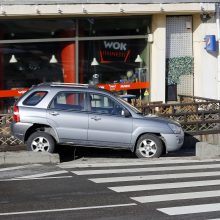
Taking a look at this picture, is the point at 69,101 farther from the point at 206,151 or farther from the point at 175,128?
the point at 206,151

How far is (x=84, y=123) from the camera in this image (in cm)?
1498

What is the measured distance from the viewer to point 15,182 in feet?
39.3

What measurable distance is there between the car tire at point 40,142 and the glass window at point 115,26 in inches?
240

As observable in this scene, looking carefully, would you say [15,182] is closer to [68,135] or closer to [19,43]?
[68,135]

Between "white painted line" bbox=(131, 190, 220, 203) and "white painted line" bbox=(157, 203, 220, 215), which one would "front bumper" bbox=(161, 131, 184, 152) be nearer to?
"white painted line" bbox=(131, 190, 220, 203)

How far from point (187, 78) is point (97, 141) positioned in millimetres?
7499

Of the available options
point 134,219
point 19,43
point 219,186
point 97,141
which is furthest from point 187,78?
point 134,219

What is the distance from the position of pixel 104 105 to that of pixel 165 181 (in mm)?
3721


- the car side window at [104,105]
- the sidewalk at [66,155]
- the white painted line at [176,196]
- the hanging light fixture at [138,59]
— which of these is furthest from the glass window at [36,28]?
the white painted line at [176,196]

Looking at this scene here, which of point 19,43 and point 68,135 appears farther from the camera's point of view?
point 19,43

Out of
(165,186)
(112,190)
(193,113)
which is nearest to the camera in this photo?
(112,190)

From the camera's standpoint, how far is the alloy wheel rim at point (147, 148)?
1530cm

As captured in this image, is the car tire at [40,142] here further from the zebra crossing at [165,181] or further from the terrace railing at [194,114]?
the terrace railing at [194,114]

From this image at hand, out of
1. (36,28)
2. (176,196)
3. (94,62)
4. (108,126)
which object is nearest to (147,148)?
(108,126)
